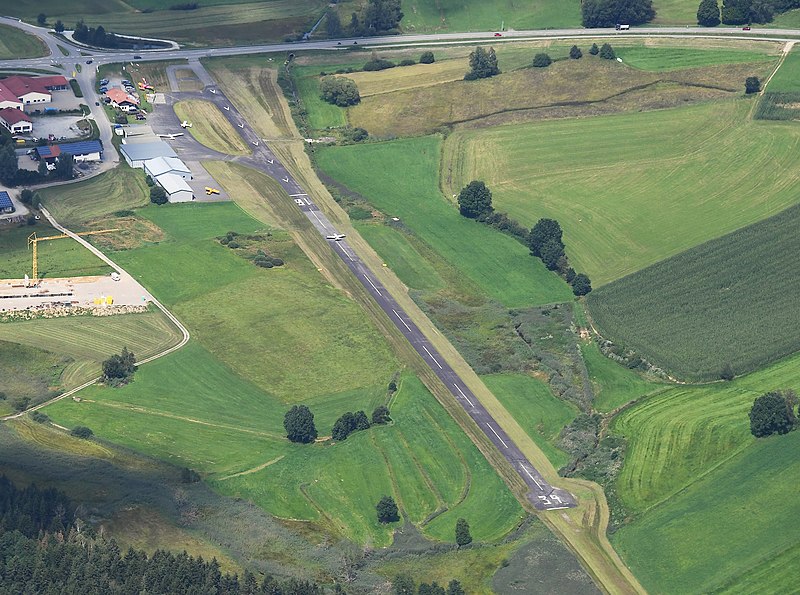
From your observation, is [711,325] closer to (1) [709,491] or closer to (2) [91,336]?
(1) [709,491]

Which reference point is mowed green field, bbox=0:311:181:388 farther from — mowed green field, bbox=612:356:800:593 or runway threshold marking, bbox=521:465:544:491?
mowed green field, bbox=612:356:800:593

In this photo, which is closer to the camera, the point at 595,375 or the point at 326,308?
the point at 595,375

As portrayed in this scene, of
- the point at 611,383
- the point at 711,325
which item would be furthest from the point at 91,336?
the point at 711,325

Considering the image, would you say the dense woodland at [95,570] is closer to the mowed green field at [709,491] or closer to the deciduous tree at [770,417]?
the mowed green field at [709,491]

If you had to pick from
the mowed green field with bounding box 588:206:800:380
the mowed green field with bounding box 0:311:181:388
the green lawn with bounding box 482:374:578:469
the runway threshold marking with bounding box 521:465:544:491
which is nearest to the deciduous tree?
the mowed green field with bounding box 588:206:800:380

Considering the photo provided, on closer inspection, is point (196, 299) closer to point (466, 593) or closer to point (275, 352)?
point (275, 352)

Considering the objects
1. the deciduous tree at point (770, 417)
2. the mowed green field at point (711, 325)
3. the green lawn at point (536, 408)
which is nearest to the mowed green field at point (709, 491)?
the deciduous tree at point (770, 417)

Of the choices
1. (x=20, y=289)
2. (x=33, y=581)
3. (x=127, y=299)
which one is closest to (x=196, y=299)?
(x=127, y=299)
